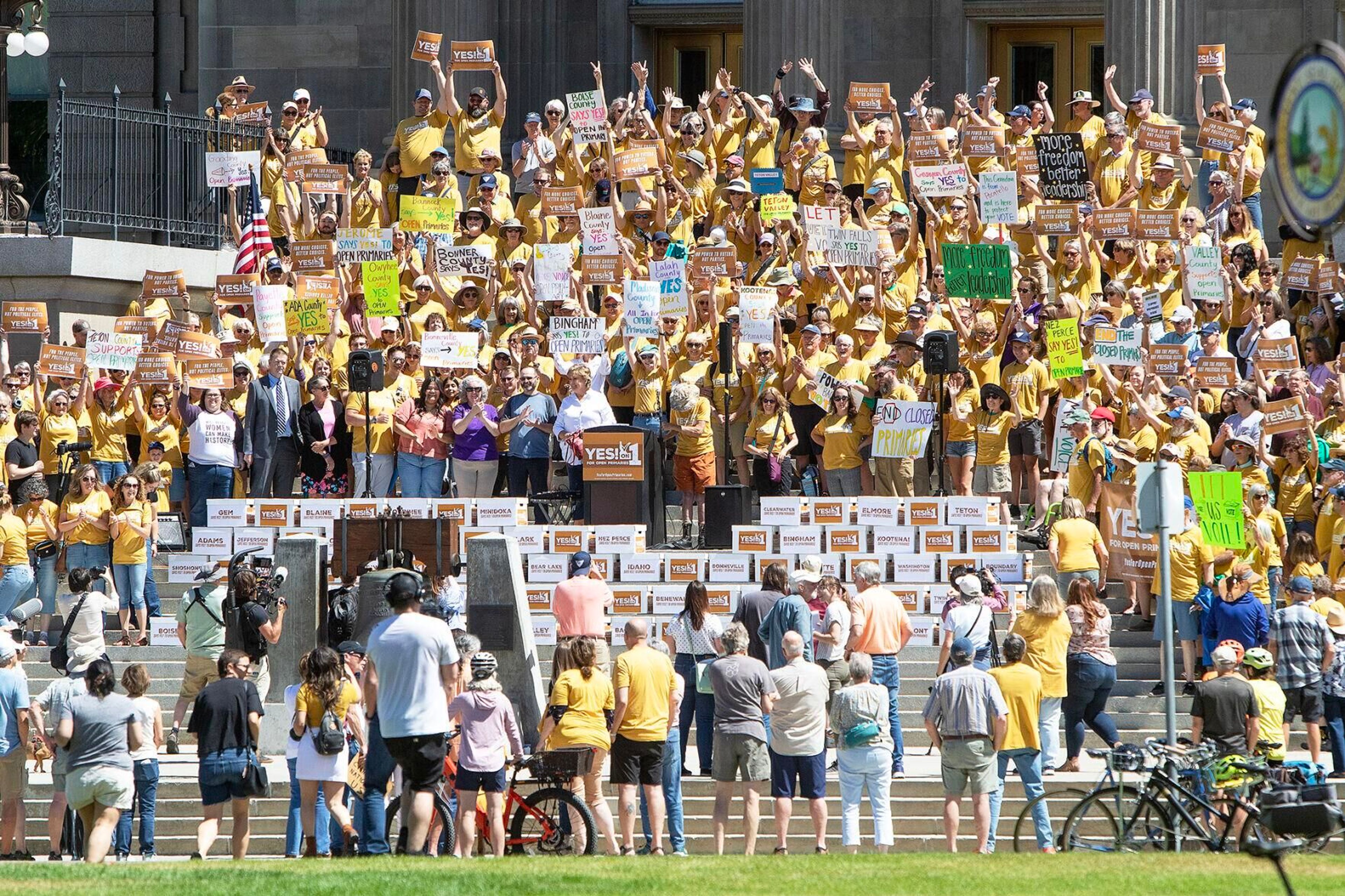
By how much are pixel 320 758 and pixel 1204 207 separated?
14.8 metres

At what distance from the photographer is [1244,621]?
18.2 m

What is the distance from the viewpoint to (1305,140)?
10531mm

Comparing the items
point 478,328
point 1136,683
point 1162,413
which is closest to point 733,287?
point 478,328

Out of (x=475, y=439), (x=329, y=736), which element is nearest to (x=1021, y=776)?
(x=329, y=736)

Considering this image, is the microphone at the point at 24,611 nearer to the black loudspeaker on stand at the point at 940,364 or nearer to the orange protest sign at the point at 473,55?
the black loudspeaker on stand at the point at 940,364

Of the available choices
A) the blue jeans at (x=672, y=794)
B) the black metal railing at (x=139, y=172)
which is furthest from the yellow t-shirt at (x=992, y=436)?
the black metal railing at (x=139, y=172)

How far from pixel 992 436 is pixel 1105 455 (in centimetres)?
131

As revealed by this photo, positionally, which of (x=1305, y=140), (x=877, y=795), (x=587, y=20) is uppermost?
(x=587, y=20)

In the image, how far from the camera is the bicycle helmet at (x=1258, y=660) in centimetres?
1658

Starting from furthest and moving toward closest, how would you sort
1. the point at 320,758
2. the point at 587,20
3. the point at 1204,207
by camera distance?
the point at 587,20 → the point at 1204,207 → the point at 320,758

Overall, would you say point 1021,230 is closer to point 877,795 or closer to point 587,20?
point 877,795

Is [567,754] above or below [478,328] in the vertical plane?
below

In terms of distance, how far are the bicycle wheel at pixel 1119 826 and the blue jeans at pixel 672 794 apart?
2694 millimetres

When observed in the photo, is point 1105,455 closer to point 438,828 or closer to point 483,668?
point 483,668
